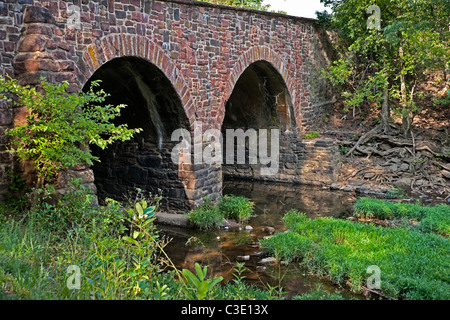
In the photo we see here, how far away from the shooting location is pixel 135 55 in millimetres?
7785

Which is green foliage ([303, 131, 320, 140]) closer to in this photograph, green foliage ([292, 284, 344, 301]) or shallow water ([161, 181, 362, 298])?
shallow water ([161, 181, 362, 298])

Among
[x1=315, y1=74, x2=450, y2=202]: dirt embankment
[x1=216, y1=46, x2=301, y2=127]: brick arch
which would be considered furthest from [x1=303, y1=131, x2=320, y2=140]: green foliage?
[x1=315, y1=74, x2=450, y2=202]: dirt embankment

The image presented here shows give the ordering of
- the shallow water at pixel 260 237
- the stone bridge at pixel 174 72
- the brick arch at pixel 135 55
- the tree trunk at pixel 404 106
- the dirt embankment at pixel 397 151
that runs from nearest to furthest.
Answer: the stone bridge at pixel 174 72, the shallow water at pixel 260 237, the brick arch at pixel 135 55, the dirt embankment at pixel 397 151, the tree trunk at pixel 404 106

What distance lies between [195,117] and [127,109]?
66.0 inches

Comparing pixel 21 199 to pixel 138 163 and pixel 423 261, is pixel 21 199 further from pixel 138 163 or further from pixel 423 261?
pixel 423 261

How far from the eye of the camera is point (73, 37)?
6727 mm

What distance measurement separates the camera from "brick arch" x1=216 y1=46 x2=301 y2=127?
10.1 meters

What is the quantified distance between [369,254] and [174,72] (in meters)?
5.11

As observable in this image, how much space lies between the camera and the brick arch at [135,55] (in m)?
7.02

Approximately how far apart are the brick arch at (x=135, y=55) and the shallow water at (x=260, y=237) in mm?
2642

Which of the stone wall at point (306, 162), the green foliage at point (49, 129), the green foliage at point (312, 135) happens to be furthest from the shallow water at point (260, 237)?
the green foliage at point (49, 129)

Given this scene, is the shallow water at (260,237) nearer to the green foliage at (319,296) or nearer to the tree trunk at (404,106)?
the green foliage at (319,296)

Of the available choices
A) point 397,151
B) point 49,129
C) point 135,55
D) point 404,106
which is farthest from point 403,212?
point 49,129
